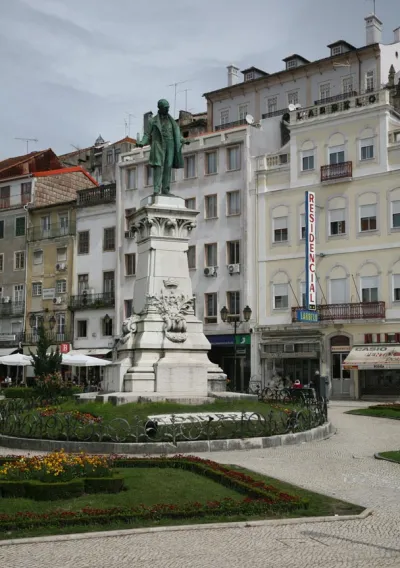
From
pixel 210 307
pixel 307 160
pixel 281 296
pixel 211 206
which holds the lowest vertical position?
pixel 210 307

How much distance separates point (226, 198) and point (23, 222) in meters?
19.5

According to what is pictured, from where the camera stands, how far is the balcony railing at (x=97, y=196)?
195ft

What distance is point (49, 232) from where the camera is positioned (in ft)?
204

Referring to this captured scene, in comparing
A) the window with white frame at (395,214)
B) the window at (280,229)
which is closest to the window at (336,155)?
the window with white frame at (395,214)

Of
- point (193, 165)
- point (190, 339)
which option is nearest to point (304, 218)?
point (193, 165)

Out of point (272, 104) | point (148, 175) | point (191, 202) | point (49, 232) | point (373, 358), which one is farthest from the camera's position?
point (49, 232)

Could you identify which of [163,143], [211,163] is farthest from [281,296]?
[163,143]

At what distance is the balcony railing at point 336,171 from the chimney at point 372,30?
630 inches

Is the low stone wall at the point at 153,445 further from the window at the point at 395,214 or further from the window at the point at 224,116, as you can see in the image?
the window at the point at 224,116

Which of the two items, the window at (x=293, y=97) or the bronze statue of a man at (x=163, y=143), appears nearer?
the bronze statue of a man at (x=163, y=143)

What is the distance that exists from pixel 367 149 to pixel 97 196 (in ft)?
72.0

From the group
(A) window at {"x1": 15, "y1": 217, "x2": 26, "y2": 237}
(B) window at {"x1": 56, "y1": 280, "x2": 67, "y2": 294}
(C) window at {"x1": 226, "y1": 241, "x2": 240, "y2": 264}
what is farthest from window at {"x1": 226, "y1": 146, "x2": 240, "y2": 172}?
(A) window at {"x1": 15, "y1": 217, "x2": 26, "y2": 237}

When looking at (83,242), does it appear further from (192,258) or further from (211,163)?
(211,163)

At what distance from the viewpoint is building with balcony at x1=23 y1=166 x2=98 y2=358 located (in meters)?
60.2
